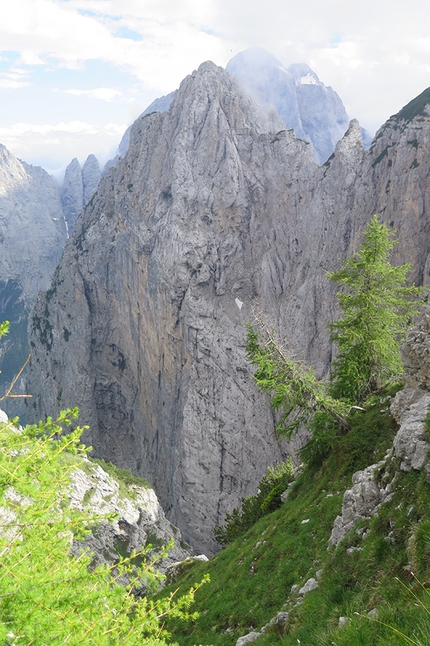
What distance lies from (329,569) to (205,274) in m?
76.4

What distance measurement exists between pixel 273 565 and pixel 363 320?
45.4ft

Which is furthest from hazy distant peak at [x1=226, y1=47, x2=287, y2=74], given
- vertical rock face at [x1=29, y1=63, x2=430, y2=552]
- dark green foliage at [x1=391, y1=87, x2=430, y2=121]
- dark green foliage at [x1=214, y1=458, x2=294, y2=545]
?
dark green foliage at [x1=214, y1=458, x2=294, y2=545]

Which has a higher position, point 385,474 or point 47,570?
point 47,570

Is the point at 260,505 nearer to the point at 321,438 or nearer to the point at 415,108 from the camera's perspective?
the point at 321,438

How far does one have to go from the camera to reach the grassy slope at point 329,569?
6.87 m

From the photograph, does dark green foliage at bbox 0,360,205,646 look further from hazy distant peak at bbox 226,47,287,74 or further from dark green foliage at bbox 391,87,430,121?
hazy distant peak at bbox 226,47,287,74

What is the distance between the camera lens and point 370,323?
2345cm

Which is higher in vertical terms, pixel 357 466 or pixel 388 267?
pixel 388 267

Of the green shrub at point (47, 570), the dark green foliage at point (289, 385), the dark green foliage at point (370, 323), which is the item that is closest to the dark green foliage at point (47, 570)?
the green shrub at point (47, 570)

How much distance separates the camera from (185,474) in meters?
77.9

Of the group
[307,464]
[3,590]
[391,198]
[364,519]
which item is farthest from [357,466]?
[391,198]

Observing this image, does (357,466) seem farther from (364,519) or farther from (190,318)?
(190,318)

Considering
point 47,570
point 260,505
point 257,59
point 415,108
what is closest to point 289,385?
point 260,505

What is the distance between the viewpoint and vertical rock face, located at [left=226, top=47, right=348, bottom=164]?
16938cm
